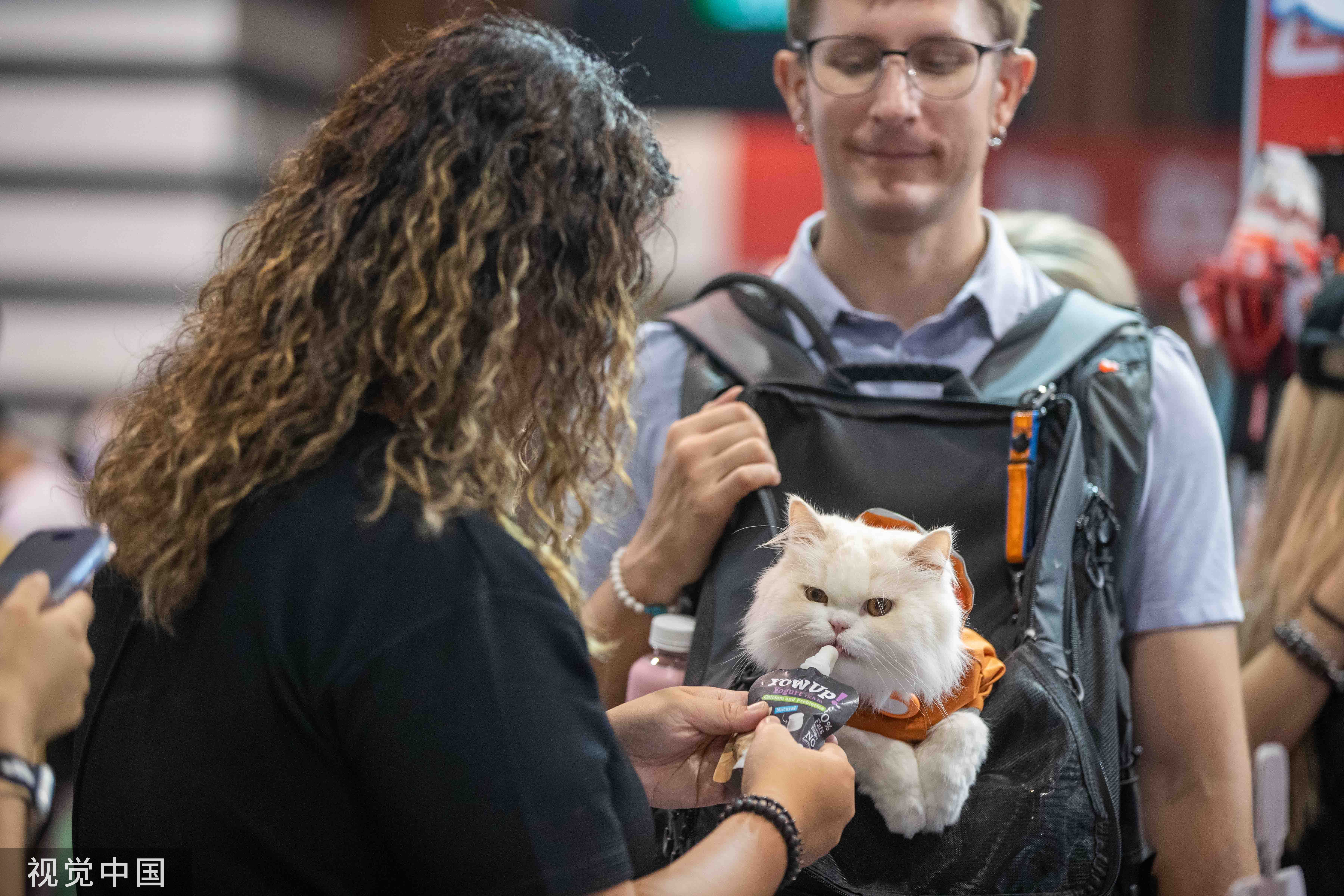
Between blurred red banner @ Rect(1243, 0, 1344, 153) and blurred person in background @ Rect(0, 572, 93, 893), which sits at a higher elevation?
blurred red banner @ Rect(1243, 0, 1344, 153)

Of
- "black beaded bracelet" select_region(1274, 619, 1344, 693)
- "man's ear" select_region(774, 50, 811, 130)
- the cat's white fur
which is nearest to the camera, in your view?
the cat's white fur

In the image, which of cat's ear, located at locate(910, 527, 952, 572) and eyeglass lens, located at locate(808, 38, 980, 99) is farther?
eyeglass lens, located at locate(808, 38, 980, 99)

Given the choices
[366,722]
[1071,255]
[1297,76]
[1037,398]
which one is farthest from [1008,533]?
[1297,76]

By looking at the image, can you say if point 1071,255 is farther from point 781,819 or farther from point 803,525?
point 781,819

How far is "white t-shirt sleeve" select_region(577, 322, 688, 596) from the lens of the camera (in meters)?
1.71

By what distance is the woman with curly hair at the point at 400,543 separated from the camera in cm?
95

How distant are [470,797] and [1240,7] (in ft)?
19.7

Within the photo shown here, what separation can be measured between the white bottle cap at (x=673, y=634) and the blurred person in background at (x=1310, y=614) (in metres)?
1.08

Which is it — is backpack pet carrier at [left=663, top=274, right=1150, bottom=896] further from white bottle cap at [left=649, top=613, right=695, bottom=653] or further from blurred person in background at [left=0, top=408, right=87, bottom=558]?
blurred person in background at [left=0, top=408, right=87, bottom=558]

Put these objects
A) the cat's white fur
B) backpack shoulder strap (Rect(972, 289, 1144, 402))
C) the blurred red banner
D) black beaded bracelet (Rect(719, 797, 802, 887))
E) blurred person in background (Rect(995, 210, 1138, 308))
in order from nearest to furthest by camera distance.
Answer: black beaded bracelet (Rect(719, 797, 802, 887)) → the cat's white fur → backpack shoulder strap (Rect(972, 289, 1144, 402)) → the blurred red banner → blurred person in background (Rect(995, 210, 1138, 308))

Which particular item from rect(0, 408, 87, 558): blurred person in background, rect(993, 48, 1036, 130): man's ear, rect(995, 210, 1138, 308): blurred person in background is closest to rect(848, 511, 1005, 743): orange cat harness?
rect(993, 48, 1036, 130): man's ear

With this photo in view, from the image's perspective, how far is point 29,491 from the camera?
351 centimetres

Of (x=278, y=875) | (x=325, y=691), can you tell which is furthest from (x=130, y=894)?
(x=325, y=691)

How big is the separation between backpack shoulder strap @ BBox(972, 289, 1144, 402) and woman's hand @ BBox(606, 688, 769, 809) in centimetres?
57
